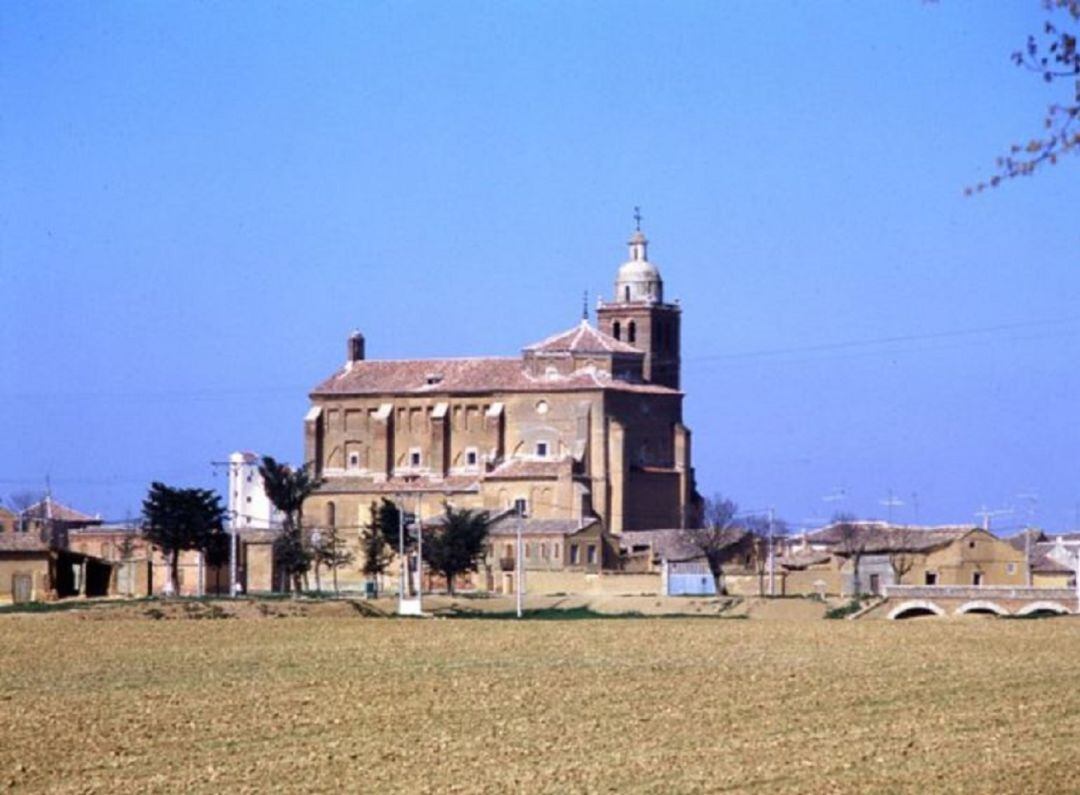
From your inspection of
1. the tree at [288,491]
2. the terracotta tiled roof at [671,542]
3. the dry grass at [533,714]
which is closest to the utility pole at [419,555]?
the tree at [288,491]

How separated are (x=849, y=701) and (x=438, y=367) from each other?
8491 centimetres

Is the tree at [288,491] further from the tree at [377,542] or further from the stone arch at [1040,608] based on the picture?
the stone arch at [1040,608]

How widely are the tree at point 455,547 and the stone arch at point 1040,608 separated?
23905 mm

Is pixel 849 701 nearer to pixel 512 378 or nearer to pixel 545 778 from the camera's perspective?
pixel 545 778

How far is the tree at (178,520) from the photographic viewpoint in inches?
3551

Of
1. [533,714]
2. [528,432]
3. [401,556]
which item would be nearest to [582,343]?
[528,432]

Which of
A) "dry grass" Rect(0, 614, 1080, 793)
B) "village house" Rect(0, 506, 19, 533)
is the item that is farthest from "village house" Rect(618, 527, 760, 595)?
"dry grass" Rect(0, 614, 1080, 793)

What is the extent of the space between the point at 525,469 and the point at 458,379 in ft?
26.8

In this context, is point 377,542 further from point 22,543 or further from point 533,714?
point 533,714

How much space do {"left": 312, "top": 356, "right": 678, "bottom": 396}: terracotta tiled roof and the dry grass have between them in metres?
58.8

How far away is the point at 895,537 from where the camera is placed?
102 metres

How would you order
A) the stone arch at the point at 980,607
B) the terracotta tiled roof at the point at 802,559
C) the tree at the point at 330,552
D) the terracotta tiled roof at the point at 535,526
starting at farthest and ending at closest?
the terracotta tiled roof at the point at 535,526 → the terracotta tiled roof at the point at 802,559 → the tree at the point at 330,552 → the stone arch at the point at 980,607

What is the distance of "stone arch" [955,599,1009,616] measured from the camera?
7906 cm

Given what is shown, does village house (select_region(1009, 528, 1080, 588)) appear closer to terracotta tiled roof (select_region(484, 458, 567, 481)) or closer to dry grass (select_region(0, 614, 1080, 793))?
terracotta tiled roof (select_region(484, 458, 567, 481))
